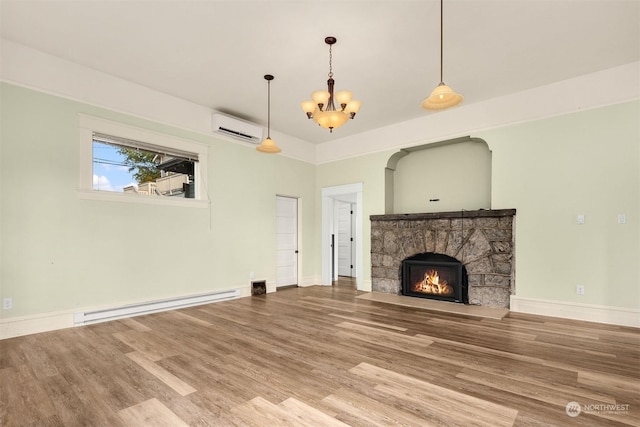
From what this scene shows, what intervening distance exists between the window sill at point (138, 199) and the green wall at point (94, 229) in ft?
0.20

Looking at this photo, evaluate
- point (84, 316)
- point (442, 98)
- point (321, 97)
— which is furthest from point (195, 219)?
point (442, 98)

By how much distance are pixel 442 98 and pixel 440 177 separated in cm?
355

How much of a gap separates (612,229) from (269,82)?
509 centimetres

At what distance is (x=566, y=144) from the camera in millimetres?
4520

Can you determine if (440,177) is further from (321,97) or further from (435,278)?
(321,97)

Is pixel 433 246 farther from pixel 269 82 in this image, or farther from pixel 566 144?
pixel 269 82

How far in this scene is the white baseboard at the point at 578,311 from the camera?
13.2 feet

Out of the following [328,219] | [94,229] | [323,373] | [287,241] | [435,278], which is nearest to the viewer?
[323,373]

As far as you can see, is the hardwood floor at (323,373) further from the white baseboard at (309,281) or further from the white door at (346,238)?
the white door at (346,238)

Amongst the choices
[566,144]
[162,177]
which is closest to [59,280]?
[162,177]

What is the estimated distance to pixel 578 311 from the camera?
4.35 m

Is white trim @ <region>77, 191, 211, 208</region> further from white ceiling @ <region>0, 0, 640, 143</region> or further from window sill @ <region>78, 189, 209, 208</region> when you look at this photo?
white ceiling @ <region>0, 0, 640, 143</region>

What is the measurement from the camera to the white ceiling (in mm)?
3148

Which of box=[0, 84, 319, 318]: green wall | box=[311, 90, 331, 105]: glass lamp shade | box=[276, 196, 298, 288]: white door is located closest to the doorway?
box=[276, 196, 298, 288]: white door
